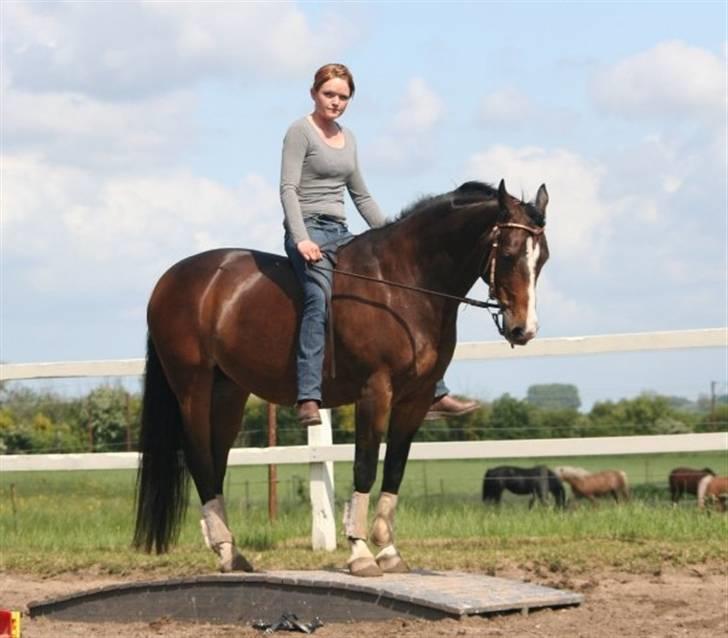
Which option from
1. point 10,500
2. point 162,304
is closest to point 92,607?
point 162,304

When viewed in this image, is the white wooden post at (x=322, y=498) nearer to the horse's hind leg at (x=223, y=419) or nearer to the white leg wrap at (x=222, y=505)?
the horse's hind leg at (x=223, y=419)

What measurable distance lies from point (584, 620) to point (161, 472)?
2.79 m

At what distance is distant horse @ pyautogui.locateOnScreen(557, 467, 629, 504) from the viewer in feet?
39.5

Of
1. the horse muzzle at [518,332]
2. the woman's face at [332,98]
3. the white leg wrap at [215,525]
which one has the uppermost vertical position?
the woman's face at [332,98]

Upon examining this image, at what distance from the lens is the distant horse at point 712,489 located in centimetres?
1059

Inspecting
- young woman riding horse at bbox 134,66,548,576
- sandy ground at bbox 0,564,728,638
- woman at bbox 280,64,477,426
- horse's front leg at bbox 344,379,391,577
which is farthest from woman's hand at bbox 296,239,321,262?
sandy ground at bbox 0,564,728,638

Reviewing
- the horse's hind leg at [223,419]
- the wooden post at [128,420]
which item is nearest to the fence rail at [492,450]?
the wooden post at [128,420]

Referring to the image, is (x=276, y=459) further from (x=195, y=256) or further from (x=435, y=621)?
(x=435, y=621)

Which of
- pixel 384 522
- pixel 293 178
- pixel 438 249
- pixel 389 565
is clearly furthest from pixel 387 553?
pixel 293 178

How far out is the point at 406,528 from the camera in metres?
10.4

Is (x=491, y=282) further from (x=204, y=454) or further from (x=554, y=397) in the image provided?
(x=554, y=397)

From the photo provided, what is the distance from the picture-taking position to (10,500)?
1183 centimetres

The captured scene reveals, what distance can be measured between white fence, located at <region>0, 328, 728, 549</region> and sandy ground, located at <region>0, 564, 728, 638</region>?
50.1 inches

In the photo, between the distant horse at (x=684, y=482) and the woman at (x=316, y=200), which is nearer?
the woman at (x=316, y=200)
